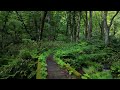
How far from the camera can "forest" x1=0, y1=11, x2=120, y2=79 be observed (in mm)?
13780

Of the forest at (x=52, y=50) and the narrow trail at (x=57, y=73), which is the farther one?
the forest at (x=52, y=50)

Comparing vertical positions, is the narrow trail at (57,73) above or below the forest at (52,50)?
below

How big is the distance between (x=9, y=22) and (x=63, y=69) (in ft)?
52.5

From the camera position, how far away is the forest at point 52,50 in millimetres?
13780

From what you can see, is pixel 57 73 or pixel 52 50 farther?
pixel 52 50

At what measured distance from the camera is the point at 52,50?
78.9 ft

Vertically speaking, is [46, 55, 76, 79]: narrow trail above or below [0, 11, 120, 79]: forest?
below

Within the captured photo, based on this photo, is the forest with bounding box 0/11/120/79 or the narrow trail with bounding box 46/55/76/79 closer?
the narrow trail with bounding box 46/55/76/79

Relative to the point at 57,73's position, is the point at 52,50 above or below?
above
